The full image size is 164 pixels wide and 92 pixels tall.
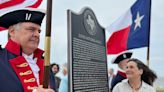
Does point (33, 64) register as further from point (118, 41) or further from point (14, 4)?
point (118, 41)

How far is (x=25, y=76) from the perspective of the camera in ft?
11.8

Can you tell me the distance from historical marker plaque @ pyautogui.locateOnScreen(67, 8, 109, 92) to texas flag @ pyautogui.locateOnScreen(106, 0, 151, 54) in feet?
7.43

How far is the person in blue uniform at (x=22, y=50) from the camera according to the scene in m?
3.50

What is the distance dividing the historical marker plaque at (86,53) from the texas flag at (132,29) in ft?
7.43

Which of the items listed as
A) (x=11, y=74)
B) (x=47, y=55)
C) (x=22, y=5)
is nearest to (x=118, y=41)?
(x=22, y=5)

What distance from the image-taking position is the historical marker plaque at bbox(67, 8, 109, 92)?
3.29 meters

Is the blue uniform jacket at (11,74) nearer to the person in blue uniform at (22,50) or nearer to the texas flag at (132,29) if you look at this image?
the person in blue uniform at (22,50)

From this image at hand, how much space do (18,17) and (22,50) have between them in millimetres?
284

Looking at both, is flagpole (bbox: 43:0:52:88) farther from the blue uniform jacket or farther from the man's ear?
the man's ear

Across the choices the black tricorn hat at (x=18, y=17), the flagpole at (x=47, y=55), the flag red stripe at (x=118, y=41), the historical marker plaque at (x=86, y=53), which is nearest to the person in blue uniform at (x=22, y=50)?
the black tricorn hat at (x=18, y=17)

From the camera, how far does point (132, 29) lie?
719 cm

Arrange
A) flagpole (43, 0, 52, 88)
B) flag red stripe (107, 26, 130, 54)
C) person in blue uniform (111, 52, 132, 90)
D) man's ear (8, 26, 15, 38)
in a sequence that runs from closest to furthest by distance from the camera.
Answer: flagpole (43, 0, 52, 88), man's ear (8, 26, 15, 38), flag red stripe (107, 26, 130, 54), person in blue uniform (111, 52, 132, 90)

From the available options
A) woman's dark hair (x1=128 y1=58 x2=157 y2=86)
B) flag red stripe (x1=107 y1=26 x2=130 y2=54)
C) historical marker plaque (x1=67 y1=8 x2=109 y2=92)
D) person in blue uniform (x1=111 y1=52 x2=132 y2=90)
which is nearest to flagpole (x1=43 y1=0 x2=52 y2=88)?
historical marker plaque (x1=67 y1=8 x2=109 y2=92)

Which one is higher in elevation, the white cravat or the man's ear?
the man's ear
